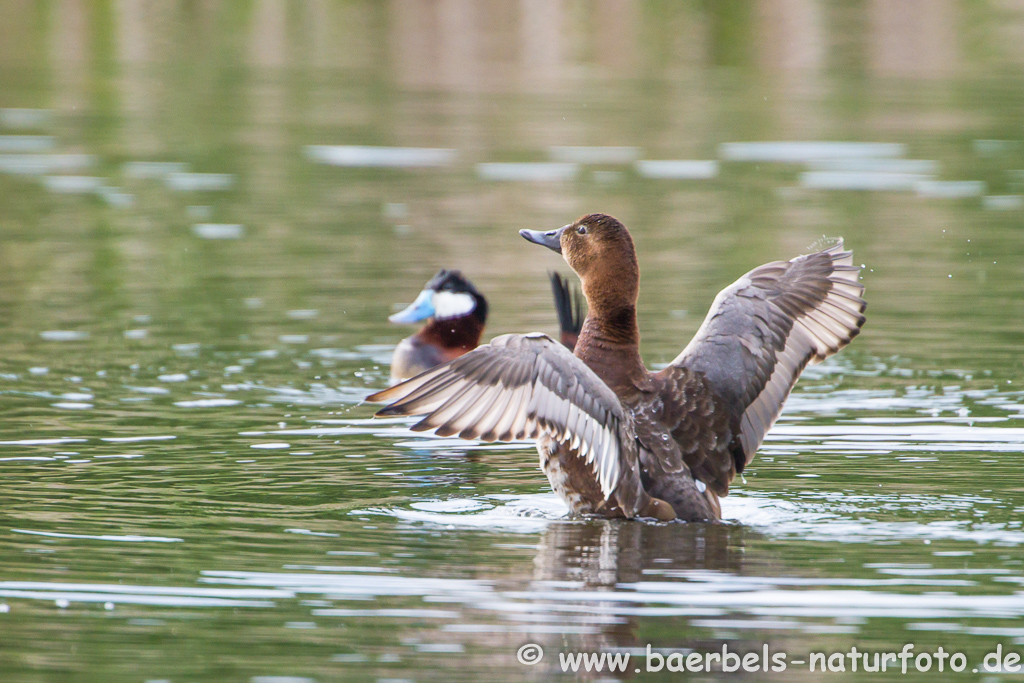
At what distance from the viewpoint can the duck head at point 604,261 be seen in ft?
23.2

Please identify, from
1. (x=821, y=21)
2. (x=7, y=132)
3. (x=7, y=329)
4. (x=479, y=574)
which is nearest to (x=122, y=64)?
(x=7, y=132)

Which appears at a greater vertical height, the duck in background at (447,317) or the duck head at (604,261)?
the duck head at (604,261)

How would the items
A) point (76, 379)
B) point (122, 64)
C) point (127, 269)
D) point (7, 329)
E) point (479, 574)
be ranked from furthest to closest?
point (122, 64) → point (127, 269) → point (7, 329) → point (76, 379) → point (479, 574)

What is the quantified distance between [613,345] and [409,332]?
226 inches

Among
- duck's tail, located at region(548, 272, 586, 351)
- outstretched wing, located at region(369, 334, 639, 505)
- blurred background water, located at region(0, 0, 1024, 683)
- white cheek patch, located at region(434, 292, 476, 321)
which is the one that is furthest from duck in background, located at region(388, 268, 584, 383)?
outstretched wing, located at region(369, 334, 639, 505)

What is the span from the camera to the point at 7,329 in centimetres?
1108

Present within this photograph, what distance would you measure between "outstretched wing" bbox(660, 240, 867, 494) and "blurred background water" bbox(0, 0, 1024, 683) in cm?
31

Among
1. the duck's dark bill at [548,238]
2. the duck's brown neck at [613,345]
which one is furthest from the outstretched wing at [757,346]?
the duck's dark bill at [548,238]

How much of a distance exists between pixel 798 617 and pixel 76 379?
18.1 feet

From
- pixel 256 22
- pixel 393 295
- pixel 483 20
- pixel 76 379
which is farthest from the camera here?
pixel 483 20

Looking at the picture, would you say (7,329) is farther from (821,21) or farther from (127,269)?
(821,21)

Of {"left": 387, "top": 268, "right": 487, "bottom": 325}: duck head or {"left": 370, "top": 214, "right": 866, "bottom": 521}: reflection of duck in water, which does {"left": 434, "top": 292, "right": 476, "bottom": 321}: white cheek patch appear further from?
{"left": 370, "top": 214, "right": 866, "bottom": 521}: reflection of duck in water

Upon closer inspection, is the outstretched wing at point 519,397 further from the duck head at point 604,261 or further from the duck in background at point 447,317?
the duck in background at point 447,317

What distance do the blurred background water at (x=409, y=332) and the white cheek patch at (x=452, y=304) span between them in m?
0.47
